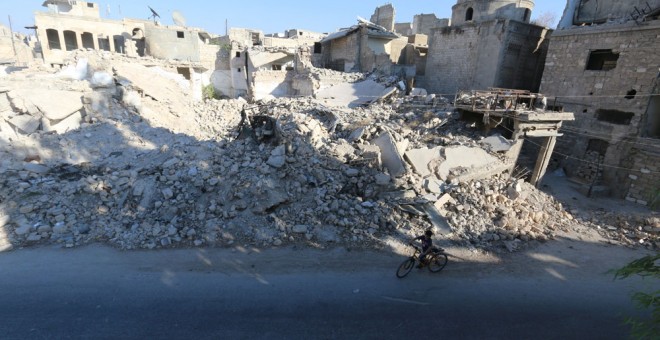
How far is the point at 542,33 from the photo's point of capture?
1716 centimetres

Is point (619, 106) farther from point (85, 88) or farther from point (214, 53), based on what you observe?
point (214, 53)

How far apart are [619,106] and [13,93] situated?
2385 cm

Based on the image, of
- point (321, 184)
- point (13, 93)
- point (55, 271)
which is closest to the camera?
point (55, 271)

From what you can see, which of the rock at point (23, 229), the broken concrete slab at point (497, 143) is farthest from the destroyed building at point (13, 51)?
the broken concrete slab at point (497, 143)

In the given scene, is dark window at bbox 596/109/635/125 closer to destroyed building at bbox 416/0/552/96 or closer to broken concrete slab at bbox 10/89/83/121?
destroyed building at bbox 416/0/552/96

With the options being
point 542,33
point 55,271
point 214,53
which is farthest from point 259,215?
point 214,53

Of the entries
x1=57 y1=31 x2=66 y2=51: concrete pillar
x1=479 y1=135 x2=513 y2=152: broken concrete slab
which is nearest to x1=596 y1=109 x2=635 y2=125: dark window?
x1=479 y1=135 x2=513 y2=152: broken concrete slab

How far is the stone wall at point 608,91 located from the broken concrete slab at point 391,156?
10248 millimetres

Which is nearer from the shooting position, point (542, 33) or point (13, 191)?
point (13, 191)

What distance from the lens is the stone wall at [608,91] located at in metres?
12.6

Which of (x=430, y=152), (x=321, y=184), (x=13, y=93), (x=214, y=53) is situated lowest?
(x=321, y=184)

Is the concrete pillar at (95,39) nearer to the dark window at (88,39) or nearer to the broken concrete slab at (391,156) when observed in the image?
the dark window at (88,39)

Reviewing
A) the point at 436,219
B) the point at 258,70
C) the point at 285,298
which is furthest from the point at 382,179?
the point at 258,70

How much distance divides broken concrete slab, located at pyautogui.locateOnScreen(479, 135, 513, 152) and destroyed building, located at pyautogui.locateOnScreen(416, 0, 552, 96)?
20.6 ft
